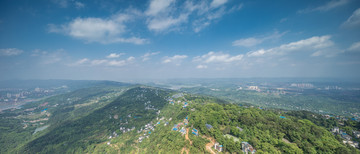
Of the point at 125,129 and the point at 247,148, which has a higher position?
the point at 247,148

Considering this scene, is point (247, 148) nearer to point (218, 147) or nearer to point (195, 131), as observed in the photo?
point (218, 147)

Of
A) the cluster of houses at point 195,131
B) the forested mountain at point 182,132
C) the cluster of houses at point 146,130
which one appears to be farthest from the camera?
the cluster of houses at point 146,130

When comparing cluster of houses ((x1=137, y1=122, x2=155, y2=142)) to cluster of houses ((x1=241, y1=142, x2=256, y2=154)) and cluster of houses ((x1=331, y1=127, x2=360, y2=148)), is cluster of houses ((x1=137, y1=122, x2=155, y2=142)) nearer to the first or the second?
cluster of houses ((x1=241, y1=142, x2=256, y2=154))

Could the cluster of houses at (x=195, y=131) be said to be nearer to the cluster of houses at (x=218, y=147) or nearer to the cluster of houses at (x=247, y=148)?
the cluster of houses at (x=218, y=147)

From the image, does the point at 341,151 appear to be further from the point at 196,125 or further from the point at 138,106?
the point at 138,106

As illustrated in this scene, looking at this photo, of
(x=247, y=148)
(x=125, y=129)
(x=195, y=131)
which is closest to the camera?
(x=247, y=148)

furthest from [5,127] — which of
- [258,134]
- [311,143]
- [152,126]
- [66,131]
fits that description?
[311,143]

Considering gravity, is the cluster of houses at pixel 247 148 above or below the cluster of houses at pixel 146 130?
above

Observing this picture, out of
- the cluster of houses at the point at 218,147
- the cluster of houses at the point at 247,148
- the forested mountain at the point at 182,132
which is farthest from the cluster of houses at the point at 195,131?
the cluster of houses at the point at 247,148

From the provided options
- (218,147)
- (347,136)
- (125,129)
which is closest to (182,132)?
(218,147)
